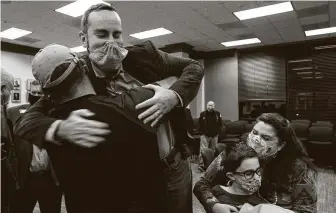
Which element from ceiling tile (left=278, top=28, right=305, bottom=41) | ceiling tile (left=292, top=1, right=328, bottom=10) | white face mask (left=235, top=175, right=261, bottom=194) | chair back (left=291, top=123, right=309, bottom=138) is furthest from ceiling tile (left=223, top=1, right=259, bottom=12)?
white face mask (left=235, top=175, right=261, bottom=194)

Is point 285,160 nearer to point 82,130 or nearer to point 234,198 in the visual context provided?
point 234,198

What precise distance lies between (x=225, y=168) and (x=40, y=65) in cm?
112

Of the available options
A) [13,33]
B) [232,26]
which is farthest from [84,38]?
[13,33]

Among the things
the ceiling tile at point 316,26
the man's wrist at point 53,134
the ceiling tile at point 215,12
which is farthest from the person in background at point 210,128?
the man's wrist at point 53,134

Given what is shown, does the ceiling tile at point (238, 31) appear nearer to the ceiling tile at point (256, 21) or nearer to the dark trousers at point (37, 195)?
the ceiling tile at point (256, 21)

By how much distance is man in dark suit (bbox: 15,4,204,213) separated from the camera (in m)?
0.63

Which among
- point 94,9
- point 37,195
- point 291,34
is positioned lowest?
point 37,195

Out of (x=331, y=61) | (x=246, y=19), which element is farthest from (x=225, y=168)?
(x=331, y=61)

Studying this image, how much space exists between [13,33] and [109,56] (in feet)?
21.5

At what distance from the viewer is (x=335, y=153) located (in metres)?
5.25

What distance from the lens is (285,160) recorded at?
155cm

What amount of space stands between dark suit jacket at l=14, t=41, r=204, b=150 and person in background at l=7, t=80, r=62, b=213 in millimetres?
937

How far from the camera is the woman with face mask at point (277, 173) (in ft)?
4.48

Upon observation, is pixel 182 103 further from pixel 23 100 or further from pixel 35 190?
pixel 23 100
